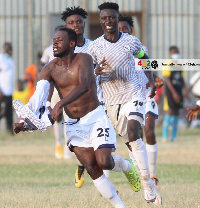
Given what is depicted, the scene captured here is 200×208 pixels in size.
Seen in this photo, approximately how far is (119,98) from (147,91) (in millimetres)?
1423

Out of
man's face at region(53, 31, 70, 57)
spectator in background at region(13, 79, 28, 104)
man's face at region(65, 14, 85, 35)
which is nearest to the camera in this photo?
man's face at region(53, 31, 70, 57)

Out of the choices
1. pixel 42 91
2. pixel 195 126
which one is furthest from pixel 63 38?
pixel 195 126

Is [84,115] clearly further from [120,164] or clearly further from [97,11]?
[97,11]

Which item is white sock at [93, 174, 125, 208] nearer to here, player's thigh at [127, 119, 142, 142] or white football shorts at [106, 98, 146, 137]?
player's thigh at [127, 119, 142, 142]

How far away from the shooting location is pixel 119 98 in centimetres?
1083

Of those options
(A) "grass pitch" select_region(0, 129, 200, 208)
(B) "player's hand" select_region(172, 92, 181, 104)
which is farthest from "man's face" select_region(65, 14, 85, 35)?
(B) "player's hand" select_region(172, 92, 181, 104)

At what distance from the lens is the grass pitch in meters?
10.4

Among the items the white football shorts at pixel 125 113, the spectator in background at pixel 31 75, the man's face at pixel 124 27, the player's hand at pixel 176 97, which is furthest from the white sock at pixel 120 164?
the spectator in background at pixel 31 75

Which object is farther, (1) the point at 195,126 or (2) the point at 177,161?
(1) the point at 195,126

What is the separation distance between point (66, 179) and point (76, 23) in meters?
2.80

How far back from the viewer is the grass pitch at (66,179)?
10.4m

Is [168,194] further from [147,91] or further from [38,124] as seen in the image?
[38,124]

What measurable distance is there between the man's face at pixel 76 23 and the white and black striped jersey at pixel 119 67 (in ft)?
3.23

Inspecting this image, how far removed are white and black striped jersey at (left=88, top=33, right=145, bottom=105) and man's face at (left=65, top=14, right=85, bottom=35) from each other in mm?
986
